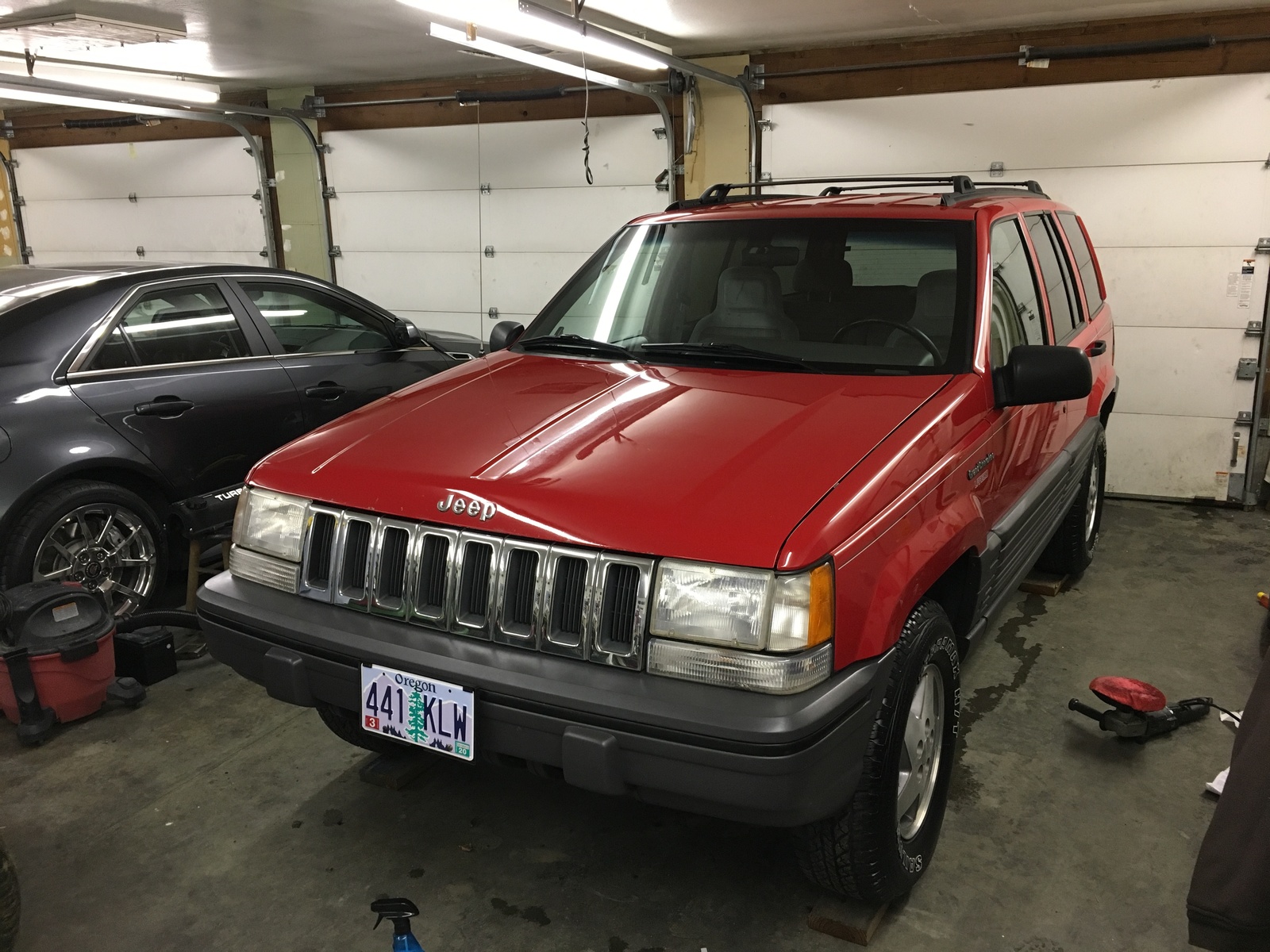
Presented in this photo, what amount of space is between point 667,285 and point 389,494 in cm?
151

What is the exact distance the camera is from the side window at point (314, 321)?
200 inches

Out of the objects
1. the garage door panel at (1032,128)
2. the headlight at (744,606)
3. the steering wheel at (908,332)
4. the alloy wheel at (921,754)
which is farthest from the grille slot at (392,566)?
the garage door panel at (1032,128)

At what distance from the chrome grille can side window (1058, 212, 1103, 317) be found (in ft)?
11.1

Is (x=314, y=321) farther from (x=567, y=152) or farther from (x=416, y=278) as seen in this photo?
(x=416, y=278)

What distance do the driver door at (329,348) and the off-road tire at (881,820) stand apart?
3571 millimetres

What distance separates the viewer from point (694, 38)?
6730 mm

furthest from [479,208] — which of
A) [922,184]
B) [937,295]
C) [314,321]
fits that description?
[937,295]

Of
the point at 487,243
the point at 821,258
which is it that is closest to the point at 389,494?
the point at 821,258

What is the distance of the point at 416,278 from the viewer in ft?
29.3

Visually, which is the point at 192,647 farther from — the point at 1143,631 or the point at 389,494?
the point at 1143,631

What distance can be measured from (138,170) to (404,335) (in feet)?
22.3

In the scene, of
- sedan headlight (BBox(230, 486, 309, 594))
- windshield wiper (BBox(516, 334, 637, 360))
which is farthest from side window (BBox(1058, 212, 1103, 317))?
sedan headlight (BBox(230, 486, 309, 594))

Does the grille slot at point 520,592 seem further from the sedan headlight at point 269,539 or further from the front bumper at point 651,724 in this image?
the sedan headlight at point 269,539

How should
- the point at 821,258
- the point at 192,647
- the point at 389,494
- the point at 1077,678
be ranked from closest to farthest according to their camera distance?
the point at 389,494 < the point at 821,258 < the point at 1077,678 < the point at 192,647
